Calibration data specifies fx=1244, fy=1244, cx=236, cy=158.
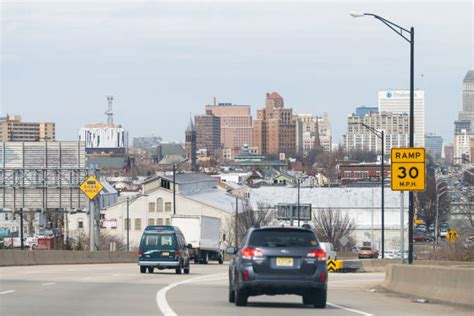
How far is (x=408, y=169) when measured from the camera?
35312mm

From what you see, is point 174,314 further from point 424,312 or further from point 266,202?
point 266,202

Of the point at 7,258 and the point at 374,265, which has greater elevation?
the point at 7,258

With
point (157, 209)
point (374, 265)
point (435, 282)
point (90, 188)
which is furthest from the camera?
point (157, 209)

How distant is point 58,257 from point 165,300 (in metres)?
29.3

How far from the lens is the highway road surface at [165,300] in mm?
23453

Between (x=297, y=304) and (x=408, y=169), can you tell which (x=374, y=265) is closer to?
(x=408, y=169)

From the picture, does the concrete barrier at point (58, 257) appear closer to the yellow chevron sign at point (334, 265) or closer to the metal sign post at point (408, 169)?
the yellow chevron sign at point (334, 265)

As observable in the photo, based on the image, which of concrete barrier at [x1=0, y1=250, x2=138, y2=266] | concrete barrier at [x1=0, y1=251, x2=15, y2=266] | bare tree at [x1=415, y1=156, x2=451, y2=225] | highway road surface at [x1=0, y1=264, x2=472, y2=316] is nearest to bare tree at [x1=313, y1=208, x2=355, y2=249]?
bare tree at [x1=415, y1=156, x2=451, y2=225]

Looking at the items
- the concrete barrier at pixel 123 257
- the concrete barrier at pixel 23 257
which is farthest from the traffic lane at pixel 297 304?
the concrete barrier at pixel 123 257

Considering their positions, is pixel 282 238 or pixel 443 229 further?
pixel 443 229

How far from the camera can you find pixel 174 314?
73.0ft

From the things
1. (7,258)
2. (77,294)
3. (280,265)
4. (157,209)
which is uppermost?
(280,265)

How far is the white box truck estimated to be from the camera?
71938mm

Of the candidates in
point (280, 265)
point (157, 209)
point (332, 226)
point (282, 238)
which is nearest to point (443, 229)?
point (332, 226)
